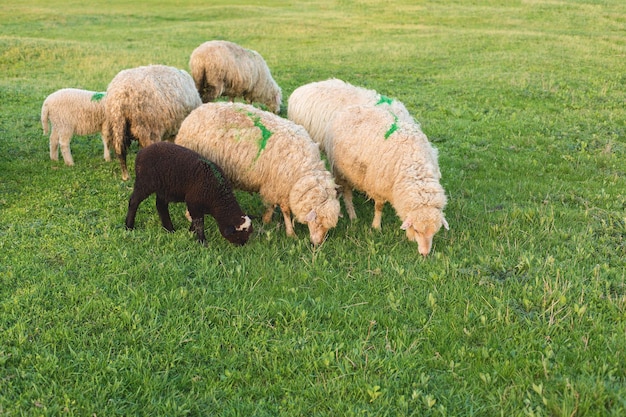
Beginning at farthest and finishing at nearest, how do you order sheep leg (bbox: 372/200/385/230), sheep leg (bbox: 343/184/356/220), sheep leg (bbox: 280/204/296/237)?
sheep leg (bbox: 343/184/356/220) → sheep leg (bbox: 372/200/385/230) → sheep leg (bbox: 280/204/296/237)

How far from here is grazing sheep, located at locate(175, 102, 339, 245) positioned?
6.62 meters

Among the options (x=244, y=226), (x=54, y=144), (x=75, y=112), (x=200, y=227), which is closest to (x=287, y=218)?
(x=244, y=226)

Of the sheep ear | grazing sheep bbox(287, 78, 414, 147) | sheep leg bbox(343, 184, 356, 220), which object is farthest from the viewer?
grazing sheep bbox(287, 78, 414, 147)

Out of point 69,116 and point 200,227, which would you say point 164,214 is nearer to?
point 200,227

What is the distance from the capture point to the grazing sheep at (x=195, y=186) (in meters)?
6.21

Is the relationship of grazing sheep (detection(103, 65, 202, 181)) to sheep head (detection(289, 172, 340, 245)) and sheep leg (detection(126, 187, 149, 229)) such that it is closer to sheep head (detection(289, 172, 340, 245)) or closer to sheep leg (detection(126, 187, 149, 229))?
sheep leg (detection(126, 187, 149, 229))

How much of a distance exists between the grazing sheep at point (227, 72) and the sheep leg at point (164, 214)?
20.0 feet

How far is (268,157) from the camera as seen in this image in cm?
680

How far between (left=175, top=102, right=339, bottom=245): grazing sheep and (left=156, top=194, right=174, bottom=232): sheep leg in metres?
0.97

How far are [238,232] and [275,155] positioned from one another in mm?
1239

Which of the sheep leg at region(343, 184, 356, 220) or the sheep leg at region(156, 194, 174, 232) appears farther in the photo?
the sheep leg at region(343, 184, 356, 220)

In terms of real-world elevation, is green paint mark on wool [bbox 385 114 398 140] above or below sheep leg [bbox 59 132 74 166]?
above

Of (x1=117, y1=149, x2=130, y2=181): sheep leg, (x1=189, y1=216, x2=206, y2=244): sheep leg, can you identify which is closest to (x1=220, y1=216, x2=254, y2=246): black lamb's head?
(x1=189, y1=216, x2=206, y2=244): sheep leg

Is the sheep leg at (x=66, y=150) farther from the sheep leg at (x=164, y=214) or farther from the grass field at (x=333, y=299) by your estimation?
the sheep leg at (x=164, y=214)
